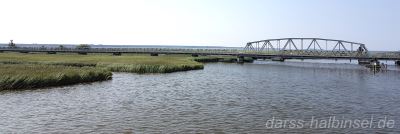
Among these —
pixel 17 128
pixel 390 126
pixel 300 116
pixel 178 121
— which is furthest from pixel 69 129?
pixel 390 126

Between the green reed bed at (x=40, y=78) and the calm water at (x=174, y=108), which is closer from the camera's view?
the calm water at (x=174, y=108)

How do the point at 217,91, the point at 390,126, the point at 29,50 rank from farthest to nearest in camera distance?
the point at 29,50, the point at 217,91, the point at 390,126

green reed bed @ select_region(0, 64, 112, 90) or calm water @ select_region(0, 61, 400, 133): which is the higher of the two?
green reed bed @ select_region(0, 64, 112, 90)

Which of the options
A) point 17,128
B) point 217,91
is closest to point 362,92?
point 217,91

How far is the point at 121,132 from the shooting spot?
25016 mm

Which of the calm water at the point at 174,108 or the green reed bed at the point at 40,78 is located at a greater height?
the green reed bed at the point at 40,78

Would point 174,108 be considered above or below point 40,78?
below

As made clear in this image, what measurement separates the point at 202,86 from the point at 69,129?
28.0 meters

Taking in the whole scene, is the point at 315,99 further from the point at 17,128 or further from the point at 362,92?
the point at 17,128

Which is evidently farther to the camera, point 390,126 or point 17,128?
point 390,126

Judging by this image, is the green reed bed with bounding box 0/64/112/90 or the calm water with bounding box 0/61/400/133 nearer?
the calm water with bounding box 0/61/400/133

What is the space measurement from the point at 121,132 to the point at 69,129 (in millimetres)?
3036

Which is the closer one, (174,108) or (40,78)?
(174,108)

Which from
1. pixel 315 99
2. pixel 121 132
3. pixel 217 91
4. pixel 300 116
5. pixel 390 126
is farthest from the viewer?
pixel 217 91
